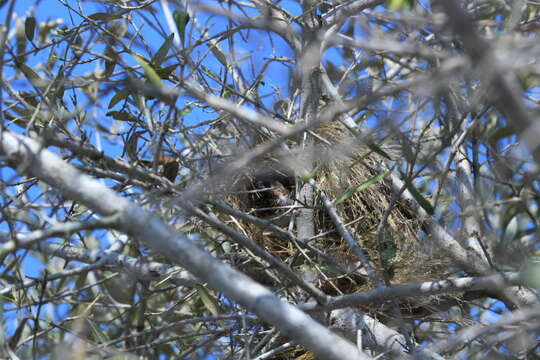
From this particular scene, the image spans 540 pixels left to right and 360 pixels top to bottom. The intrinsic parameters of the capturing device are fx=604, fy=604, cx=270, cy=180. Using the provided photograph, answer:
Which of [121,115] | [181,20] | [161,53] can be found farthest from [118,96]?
[181,20]

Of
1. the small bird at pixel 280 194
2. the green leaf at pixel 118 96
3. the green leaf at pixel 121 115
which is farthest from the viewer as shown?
the small bird at pixel 280 194

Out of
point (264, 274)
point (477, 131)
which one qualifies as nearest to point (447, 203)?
point (477, 131)

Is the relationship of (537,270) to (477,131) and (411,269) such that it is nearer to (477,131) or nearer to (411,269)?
(477,131)

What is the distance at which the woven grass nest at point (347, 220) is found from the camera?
247cm

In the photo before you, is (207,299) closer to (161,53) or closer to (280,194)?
(280,194)

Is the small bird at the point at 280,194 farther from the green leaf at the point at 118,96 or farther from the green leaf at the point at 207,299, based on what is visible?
the green leaf at the point at 118,96

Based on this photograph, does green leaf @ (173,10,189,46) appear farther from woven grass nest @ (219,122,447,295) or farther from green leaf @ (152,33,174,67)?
woven grass nest @ (219,122,447,295)

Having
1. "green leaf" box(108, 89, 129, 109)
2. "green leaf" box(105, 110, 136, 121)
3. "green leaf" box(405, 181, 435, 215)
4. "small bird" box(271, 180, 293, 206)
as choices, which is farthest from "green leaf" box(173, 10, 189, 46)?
"small bird" box(271, 180, 293, 206)

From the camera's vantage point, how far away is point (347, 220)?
8.89 ft

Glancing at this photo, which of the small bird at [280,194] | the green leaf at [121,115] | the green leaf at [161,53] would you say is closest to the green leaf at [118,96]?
the green leaf at [121,115]

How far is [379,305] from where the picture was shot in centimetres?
238

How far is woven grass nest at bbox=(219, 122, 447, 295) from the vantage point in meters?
2.47

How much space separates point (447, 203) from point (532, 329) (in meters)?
1.63

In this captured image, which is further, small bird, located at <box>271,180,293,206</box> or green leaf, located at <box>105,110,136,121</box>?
small bird, located at <box>271,180,293,206</box>
